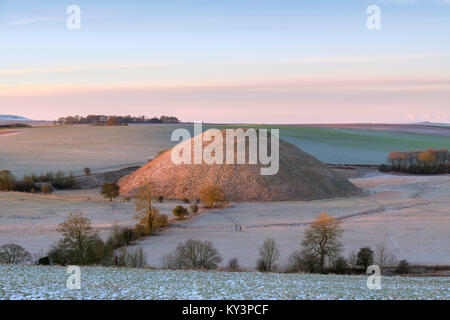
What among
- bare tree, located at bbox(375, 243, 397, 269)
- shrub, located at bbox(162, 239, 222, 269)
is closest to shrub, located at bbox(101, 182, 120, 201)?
shrub, located at bbox(162, 239, 222, 269)

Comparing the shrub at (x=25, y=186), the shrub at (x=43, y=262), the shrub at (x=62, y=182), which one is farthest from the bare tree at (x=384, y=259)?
the shrub at (x=25, y=186)

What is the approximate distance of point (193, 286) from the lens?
16.0 metres

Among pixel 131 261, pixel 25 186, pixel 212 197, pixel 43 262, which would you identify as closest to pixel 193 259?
pixel 131 261

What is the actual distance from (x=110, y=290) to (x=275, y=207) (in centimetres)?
3629

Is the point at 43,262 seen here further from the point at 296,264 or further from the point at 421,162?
the point at 421,162

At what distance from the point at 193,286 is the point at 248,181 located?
43285 mm

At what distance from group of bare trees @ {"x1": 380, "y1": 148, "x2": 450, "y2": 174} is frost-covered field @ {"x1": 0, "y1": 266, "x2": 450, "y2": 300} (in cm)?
7465

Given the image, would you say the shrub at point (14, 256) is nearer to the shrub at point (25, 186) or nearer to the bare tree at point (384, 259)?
the bare tree at point (384, 259)

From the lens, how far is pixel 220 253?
94.8 ft

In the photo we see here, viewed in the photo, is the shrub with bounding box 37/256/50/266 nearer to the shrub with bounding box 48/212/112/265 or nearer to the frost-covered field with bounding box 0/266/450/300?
the shrub with bounding box 48/212/112/265

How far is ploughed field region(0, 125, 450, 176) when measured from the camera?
88.4m

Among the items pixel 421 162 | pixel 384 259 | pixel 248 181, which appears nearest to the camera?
pixel 384 259

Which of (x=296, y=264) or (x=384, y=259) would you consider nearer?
(x=296, y=264)
